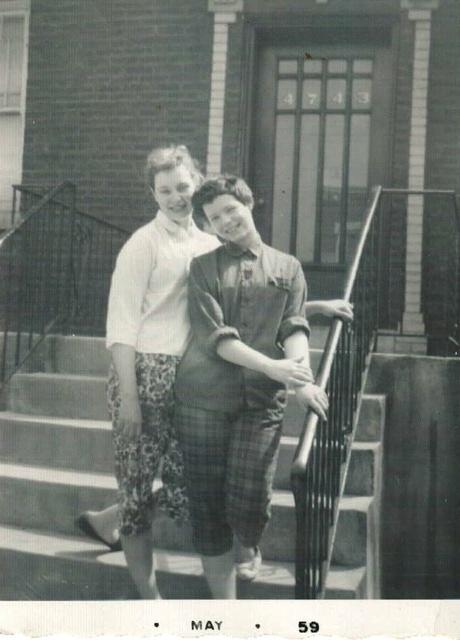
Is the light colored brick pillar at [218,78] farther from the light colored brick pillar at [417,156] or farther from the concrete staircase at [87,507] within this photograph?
the concrete staircase at [87,507]

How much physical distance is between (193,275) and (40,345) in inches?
98.6

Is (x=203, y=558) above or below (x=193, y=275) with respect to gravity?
below

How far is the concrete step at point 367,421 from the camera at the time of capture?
4.01m

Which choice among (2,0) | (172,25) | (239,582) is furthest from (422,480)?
Result: (2,0)

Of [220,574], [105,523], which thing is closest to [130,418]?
[220,574]

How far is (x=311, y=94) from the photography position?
5.72 m

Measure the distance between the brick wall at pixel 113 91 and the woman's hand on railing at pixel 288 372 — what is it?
343 cm

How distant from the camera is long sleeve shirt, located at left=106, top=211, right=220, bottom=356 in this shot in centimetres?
286

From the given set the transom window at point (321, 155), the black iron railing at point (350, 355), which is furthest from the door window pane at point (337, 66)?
the black iron railing at point (350, 355)

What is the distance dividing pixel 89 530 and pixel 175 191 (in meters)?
1.54

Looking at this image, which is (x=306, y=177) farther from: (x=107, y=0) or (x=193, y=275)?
(x=193, y=275)

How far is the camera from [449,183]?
541 cm

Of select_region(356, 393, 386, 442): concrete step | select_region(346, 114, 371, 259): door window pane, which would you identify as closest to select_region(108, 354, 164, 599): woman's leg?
select_region(356, 393, 386, 442): concrete step

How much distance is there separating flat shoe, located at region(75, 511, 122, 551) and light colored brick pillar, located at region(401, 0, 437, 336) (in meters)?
2.64
